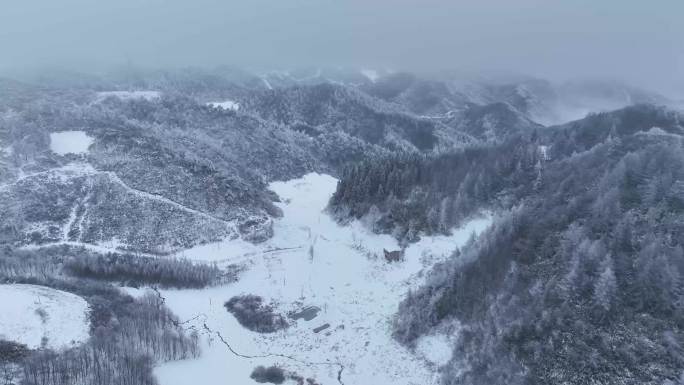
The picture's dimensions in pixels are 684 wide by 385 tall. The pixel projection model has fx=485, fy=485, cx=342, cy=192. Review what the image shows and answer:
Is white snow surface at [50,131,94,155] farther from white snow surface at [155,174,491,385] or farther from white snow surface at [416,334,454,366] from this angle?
white snow surface at [416,334,454,366]

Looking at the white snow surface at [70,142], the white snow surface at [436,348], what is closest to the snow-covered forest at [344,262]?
the white snow surface at [436,348]

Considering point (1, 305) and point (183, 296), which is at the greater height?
point (1, 305)

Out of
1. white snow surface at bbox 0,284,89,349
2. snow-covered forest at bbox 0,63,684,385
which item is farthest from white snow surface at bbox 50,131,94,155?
white snow surface at bbox 0,284,89,349

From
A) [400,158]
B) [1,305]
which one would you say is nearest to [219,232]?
[1,305]

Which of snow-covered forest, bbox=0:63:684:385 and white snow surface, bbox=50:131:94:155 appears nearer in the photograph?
snow-covered forest, bbox=0:63:684:385

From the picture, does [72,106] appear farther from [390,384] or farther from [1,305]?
[390,384]

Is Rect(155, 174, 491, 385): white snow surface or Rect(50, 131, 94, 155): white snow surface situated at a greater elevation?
Rect(50, 131, 94, 155): white snow surface
